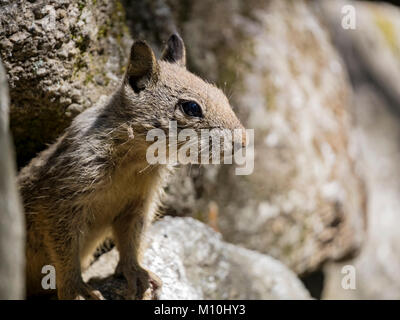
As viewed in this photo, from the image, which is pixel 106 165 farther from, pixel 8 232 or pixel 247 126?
pixel 247 126

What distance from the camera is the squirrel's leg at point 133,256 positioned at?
3.98m

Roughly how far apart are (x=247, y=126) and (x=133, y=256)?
1858 millimetres

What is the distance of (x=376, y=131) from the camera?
8195 millimetres

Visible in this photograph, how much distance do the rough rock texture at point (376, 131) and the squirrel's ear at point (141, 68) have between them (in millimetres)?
3758

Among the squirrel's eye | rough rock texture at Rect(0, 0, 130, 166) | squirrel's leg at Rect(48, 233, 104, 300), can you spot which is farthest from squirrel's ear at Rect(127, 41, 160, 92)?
squirrel's leg at Rect(48, 233, 104, 300)

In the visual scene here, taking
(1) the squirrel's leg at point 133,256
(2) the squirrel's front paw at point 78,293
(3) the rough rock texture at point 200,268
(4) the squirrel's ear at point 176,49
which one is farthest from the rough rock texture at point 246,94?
(2) the squirrel's front paw at point 78,293

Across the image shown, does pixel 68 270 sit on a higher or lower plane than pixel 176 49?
lower

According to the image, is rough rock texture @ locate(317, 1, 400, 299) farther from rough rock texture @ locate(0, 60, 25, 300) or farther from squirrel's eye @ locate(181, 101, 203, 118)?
rough rock texture @ locate(0, 60, 25, 300)

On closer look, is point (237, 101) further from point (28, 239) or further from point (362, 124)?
point (362, 124)

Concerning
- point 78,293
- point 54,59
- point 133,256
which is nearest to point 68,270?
point 78,293

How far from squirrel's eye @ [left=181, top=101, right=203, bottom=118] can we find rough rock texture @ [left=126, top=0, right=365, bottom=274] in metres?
1.36

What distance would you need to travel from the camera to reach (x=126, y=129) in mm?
3658

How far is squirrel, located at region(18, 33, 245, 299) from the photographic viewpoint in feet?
11.8

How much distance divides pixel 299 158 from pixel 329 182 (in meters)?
0.51
